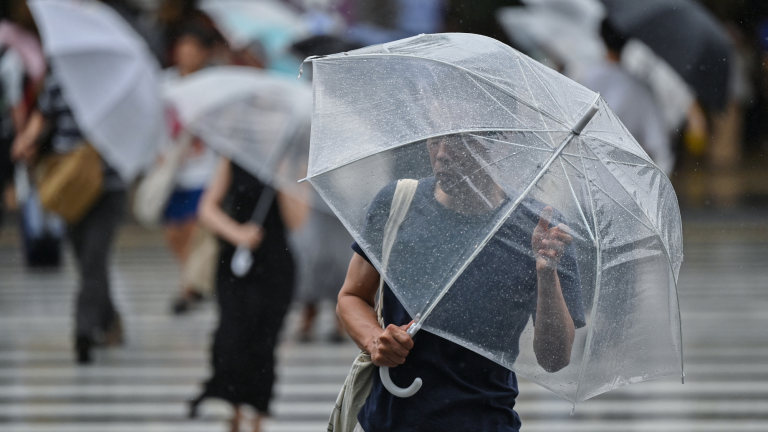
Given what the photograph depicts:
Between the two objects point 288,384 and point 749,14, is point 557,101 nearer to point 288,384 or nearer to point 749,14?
point 288,384

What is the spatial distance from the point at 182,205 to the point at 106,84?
2.29 metres

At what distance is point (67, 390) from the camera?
23.5 ft

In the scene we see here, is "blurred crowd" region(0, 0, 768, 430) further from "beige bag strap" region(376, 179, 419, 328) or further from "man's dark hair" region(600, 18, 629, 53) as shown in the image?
"beige bag strap" region(376, 179, 419, 328)

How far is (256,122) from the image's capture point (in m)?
5.77

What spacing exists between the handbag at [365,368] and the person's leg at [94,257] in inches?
198

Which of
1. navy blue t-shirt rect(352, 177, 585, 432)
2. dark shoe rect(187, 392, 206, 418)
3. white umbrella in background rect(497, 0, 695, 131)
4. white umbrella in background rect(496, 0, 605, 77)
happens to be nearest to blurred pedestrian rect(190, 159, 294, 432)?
dark shoe rect(187, 392, 206, 418)

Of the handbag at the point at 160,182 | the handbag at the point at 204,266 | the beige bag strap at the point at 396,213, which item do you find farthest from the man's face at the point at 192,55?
the beige bag strap at the point at 396,213

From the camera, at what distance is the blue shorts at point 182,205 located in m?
9.37

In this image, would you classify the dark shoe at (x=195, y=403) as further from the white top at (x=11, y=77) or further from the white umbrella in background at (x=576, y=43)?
the white umbrella in background at (x=576, y=43)

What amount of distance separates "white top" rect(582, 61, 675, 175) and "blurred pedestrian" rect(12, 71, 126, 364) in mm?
3594

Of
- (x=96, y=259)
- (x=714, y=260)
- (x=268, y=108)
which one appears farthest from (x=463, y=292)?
(x=714, y=260)

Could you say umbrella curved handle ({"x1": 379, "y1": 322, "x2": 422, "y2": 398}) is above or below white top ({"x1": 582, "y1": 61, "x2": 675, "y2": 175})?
above

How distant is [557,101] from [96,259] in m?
5.66

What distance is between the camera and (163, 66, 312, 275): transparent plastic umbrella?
5578mm
